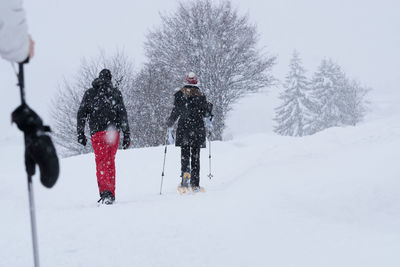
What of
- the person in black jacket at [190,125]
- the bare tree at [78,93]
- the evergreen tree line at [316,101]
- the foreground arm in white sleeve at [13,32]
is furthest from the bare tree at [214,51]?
the foreground arm in white sleeve at [13,32]

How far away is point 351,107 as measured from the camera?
38.4 m

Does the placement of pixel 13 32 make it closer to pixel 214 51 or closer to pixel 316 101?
pixel 214 51

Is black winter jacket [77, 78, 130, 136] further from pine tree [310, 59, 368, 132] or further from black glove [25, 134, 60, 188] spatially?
pine tree [310, 59, 368, 132]

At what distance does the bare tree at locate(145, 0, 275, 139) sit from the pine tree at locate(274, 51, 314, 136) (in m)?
16.5

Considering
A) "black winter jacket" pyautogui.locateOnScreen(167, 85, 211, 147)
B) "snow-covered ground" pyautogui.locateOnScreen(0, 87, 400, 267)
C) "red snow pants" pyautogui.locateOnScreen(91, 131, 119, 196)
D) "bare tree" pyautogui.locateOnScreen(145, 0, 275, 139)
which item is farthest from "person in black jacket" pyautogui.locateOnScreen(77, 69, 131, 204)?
"bare tree" pyautogui.locateOnScreen(145, 0, 275, 139)

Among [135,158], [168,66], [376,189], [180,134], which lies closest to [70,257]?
[376,189]

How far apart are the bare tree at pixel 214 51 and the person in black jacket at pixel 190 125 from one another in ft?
49.1

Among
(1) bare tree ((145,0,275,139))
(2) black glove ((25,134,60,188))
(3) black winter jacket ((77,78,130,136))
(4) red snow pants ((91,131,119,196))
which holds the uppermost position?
(1) bare tree ((145,0,275,139))

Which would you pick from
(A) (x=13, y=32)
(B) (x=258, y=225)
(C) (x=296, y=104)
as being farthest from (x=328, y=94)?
(A) (x=13, y=32)

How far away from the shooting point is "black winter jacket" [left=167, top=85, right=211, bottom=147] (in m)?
6.14

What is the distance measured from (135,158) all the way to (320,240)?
891cm

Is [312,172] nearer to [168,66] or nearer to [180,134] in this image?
[180,134]

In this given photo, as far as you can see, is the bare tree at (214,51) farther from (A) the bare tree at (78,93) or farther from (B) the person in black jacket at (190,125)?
(B) the person in black jacket at (190,125)

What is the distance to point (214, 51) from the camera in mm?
21453
